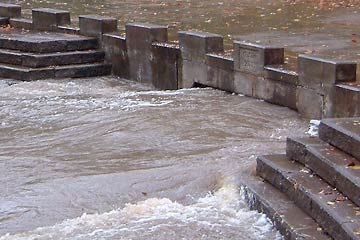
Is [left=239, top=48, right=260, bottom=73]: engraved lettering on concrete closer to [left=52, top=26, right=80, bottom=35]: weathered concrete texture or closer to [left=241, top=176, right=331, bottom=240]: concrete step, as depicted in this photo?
[left=241, top=176, right=331, bottom=240]: concrete step

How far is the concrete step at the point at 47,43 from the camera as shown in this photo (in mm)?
16375

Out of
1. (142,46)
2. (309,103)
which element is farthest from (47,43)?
(309,103)

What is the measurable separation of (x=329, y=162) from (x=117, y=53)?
950cm

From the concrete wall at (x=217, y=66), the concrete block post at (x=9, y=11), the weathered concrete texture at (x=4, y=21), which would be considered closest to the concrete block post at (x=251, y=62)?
the concrete wall at (x=217, y=66)

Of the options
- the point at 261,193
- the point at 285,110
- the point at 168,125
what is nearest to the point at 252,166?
the point at 261,193

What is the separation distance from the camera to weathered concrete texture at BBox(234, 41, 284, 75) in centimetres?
1250

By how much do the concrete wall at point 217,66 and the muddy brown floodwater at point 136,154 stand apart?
29 centimetres

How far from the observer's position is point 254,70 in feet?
→ 41.9

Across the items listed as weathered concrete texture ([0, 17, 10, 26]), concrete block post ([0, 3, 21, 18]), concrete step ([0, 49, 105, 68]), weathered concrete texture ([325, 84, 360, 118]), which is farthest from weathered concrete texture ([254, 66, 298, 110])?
concrete block post ([0, 3, 21, 18])

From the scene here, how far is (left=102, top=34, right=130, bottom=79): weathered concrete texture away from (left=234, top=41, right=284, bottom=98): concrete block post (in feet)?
11.8

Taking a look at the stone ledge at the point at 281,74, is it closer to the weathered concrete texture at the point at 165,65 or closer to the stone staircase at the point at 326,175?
the weathered concrete texture at the point at 165,65

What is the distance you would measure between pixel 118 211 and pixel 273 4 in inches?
597

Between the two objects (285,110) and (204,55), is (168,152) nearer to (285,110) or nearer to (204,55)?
(285,110)

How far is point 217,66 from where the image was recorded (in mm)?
13742
